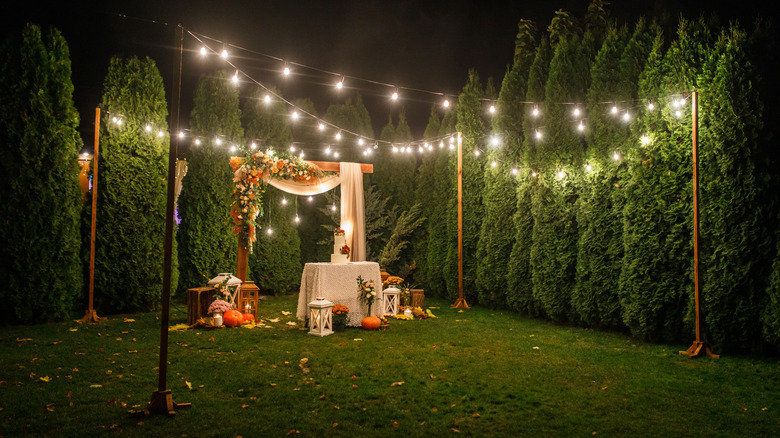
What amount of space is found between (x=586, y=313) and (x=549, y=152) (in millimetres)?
2890

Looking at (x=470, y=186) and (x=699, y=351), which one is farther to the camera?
(x=470, y=186)

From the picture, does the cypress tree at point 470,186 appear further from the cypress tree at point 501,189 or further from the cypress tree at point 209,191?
the cypress tree at point 209,191

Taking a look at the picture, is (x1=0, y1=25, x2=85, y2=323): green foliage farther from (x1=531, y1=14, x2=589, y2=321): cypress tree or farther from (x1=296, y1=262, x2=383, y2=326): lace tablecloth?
(x1=531, y1=14, x2=589, y2=321): cypress tree

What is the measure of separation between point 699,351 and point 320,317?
4.91 meters

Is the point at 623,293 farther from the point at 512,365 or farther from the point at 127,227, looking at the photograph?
the point at 127,227

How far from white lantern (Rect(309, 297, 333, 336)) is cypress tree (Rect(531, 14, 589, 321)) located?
377cm

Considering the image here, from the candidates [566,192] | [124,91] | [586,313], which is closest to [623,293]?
[586,313]

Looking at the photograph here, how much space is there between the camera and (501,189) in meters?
9.70

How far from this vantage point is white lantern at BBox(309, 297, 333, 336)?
689 centimetres

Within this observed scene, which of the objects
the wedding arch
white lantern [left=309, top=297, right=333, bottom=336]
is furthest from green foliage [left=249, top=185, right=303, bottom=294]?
white lantern [left=309, top=297, right=333, bottom=336]

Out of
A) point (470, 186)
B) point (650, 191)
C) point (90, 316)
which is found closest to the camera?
point (650, 191)

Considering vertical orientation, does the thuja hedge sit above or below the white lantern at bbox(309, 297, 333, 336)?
above

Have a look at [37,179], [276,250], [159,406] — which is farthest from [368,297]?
[37,179]

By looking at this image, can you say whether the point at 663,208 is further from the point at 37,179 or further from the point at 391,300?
the point at 37,179
